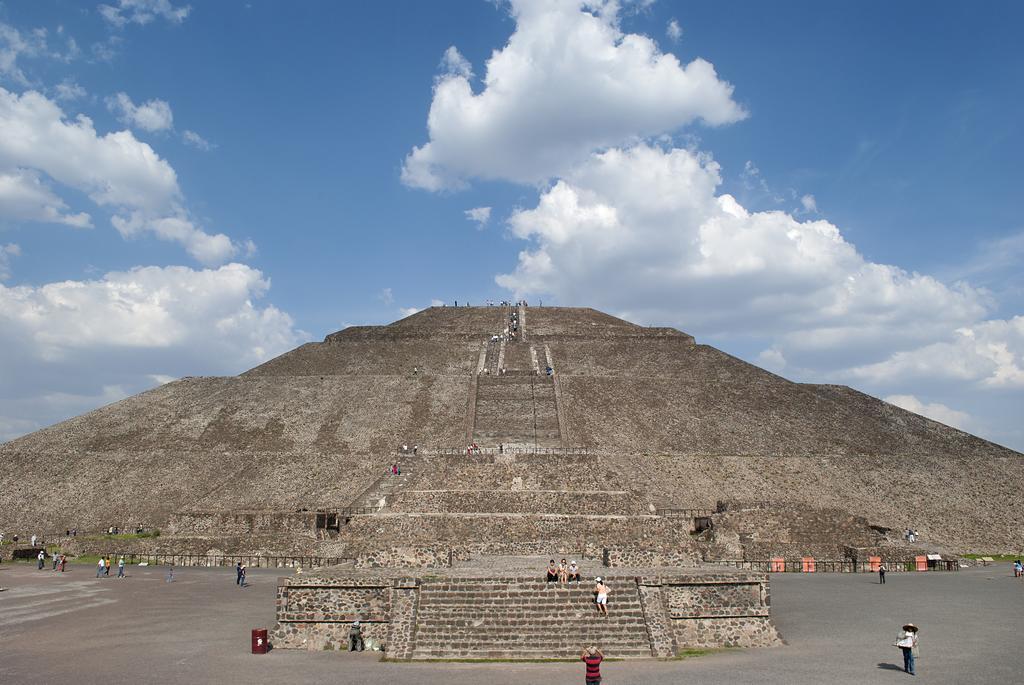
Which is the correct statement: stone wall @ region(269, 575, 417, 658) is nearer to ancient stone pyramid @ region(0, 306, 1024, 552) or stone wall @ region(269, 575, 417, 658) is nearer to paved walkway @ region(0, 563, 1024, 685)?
paved walkway @ region(0, 563, 1024, 685)

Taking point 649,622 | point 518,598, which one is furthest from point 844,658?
point 518,598

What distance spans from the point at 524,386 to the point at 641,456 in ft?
36.7

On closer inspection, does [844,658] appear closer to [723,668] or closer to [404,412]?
[723,668]

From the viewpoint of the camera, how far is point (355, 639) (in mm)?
14750

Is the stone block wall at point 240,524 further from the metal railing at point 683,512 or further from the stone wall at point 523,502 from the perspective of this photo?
the metal railing at point 683,512

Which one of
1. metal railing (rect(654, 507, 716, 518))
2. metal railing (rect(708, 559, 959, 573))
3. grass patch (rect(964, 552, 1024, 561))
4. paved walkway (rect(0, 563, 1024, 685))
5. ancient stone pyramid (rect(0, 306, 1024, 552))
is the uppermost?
ancient stone pyramid (rect(0, 306, 1024, 552))

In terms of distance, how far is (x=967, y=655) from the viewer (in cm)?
1358

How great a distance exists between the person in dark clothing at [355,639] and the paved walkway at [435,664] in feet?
0.86

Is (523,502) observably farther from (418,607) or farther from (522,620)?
(522,620)

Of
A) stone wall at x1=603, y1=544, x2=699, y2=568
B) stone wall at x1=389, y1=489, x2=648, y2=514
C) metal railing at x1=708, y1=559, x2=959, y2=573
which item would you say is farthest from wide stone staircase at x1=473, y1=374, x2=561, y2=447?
stone wall at x1=603, y1=544, x2=699, y2=568

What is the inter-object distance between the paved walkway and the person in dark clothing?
0.86 ft

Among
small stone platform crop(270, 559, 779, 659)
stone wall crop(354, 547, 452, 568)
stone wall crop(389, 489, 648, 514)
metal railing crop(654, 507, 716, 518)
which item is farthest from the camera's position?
metal railing crop(654, 507, 716, 518)

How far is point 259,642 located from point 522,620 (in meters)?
4.89

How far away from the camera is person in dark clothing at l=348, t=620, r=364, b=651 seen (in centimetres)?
1475
